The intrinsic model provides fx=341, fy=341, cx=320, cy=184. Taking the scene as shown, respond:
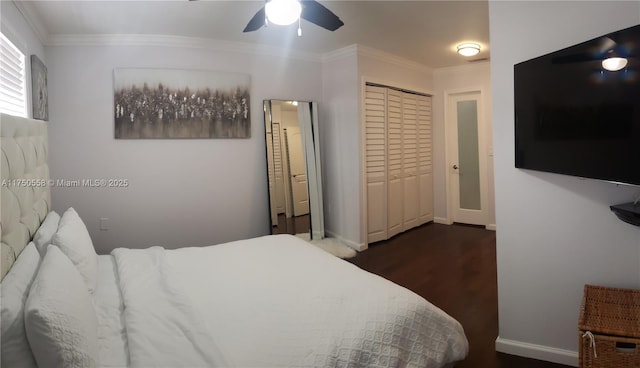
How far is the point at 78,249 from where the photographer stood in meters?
1.71

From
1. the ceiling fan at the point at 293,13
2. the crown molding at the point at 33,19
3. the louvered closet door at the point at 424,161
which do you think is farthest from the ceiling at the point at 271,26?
the louvered closet door at the point at 424,161

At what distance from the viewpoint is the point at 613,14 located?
64.7 inches

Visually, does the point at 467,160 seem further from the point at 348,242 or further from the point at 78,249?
the point at 78,249

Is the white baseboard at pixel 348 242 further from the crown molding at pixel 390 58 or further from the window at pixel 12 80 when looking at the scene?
the window at pixel 12 80

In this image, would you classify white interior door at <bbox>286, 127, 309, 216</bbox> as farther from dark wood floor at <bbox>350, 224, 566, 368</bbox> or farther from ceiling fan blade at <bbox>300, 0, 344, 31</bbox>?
ceiling fan blade at <bbox>300, 0, 344, 31</bbox>

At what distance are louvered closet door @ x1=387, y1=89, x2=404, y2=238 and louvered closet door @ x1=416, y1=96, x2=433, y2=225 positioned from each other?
1.78ft

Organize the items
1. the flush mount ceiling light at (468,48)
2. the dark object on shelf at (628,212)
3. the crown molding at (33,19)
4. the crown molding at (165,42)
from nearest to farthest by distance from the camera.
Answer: the dark object on shelf at (628,212) < the crown molding at (33,19) < the crown molding at (165,42) < the flush mount ceiling light at (468,48)

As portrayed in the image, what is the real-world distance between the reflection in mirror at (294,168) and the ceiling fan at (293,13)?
1.60m

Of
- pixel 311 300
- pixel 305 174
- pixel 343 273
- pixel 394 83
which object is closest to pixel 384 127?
pixel 394 83

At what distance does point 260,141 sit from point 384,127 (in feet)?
5.15

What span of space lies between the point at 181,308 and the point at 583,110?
1.98 m

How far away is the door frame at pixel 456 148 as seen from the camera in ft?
16.0

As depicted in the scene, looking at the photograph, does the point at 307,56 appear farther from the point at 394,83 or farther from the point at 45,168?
the point at 45,168

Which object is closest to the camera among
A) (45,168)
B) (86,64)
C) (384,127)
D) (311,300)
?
(311,300)
